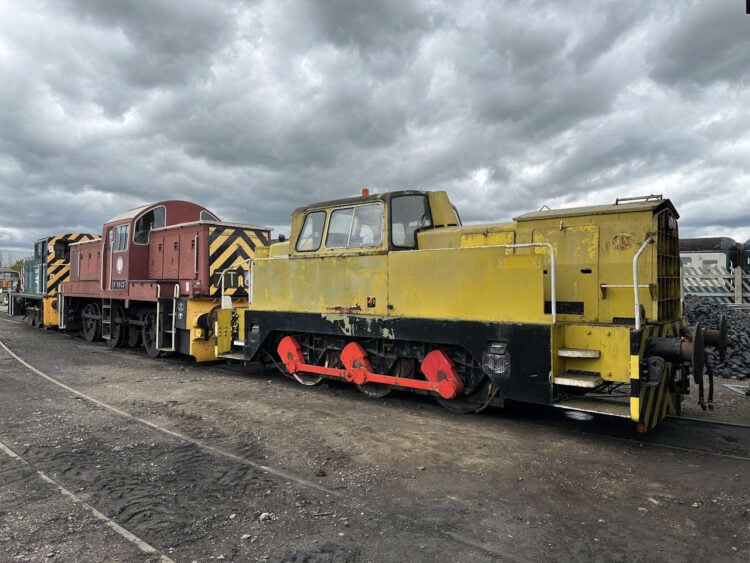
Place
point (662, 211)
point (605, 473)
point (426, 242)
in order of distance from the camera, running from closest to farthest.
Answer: point (605, 473) < point (662, 211) < point (426, 242)

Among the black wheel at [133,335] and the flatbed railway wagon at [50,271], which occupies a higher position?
the flatbed railway wagon at [50,271]

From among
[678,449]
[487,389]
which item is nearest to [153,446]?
[487,389]

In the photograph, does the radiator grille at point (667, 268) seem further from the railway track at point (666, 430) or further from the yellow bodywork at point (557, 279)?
the railway track at point (666, 430)

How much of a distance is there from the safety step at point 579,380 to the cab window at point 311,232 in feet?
12.5

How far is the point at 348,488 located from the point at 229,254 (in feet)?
26.1

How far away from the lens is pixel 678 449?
16.3ft

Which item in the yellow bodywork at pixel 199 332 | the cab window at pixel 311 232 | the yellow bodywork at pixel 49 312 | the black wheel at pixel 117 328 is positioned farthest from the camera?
the yellow bodywork at pixel 49 312

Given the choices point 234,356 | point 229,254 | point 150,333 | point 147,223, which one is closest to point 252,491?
point 234,356

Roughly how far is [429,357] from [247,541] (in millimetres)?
3368

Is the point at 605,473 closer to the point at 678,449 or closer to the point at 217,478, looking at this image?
the point at 678,449

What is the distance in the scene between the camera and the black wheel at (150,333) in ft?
36.5

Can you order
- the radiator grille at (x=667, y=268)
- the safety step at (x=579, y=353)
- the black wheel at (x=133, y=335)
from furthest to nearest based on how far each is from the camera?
the black wheel at (x=133, y=335), the radiator grille at (x=667, y=268), the safety step at (x=579, y=353)

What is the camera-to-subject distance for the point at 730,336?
10.0 m

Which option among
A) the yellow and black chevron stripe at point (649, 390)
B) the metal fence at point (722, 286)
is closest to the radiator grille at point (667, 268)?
the yellow and black chevron stripe at point (649, 390)
